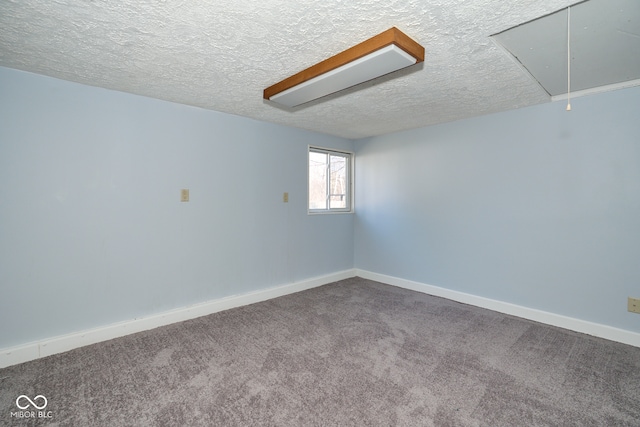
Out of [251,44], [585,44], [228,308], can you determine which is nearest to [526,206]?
[585,44]

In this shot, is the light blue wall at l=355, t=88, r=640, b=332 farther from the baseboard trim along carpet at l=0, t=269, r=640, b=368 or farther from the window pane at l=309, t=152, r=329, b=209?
the window pane at l=309, t=152, r=329, b=209

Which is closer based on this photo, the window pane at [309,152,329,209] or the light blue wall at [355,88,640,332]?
the light blue wall at [355,88,640,332]

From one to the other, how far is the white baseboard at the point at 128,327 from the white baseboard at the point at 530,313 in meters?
1.57

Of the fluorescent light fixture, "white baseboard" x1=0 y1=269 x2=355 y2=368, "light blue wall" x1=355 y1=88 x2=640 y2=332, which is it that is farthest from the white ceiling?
"white baseboard" x1=0 y1=269 x2=355 y2=368

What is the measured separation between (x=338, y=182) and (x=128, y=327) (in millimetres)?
3273

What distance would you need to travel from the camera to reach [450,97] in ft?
8.73

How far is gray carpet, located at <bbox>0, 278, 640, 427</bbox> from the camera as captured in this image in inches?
62.7

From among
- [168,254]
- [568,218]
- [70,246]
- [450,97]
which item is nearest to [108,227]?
[70,246]

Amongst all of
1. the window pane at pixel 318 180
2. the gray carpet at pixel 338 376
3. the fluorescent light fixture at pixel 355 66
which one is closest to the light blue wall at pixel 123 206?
the gray carpet at pixel 338 376

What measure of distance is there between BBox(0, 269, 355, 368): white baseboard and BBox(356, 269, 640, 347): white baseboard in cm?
157

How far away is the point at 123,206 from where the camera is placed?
8.36ft

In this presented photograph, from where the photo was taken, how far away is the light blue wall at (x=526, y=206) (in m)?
2.46
